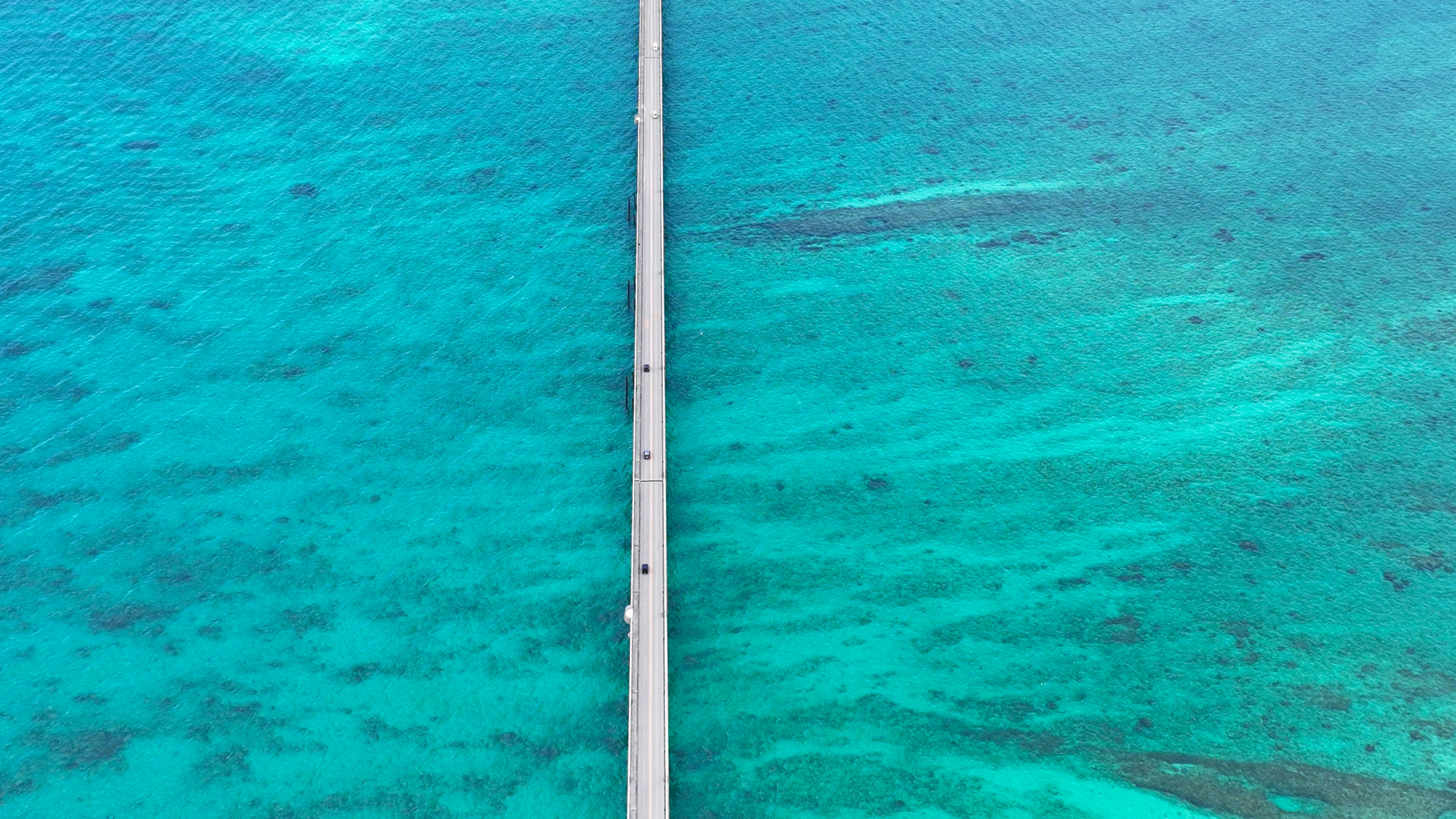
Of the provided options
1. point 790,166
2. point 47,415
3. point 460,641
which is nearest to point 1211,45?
point 790,166

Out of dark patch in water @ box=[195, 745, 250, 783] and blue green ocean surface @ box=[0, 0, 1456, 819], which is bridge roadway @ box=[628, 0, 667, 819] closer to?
blue green ocean surface @ box=[0, 0, 1456, 819]

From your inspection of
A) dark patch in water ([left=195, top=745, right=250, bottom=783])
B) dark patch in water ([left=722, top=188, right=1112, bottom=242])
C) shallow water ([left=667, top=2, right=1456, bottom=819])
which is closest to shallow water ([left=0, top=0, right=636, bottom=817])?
dark patch in water ([left=195, top=745, right=250, bottom=783])

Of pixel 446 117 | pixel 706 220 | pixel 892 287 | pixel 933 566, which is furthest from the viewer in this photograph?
pixel 446 117

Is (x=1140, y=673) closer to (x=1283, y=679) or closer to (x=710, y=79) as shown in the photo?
(x=1283, y=679)

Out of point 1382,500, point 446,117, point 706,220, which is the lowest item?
point 1382,500

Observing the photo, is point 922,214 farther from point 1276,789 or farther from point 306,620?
point 306,620

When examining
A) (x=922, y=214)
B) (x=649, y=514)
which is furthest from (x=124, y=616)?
(x=922, y=214)
